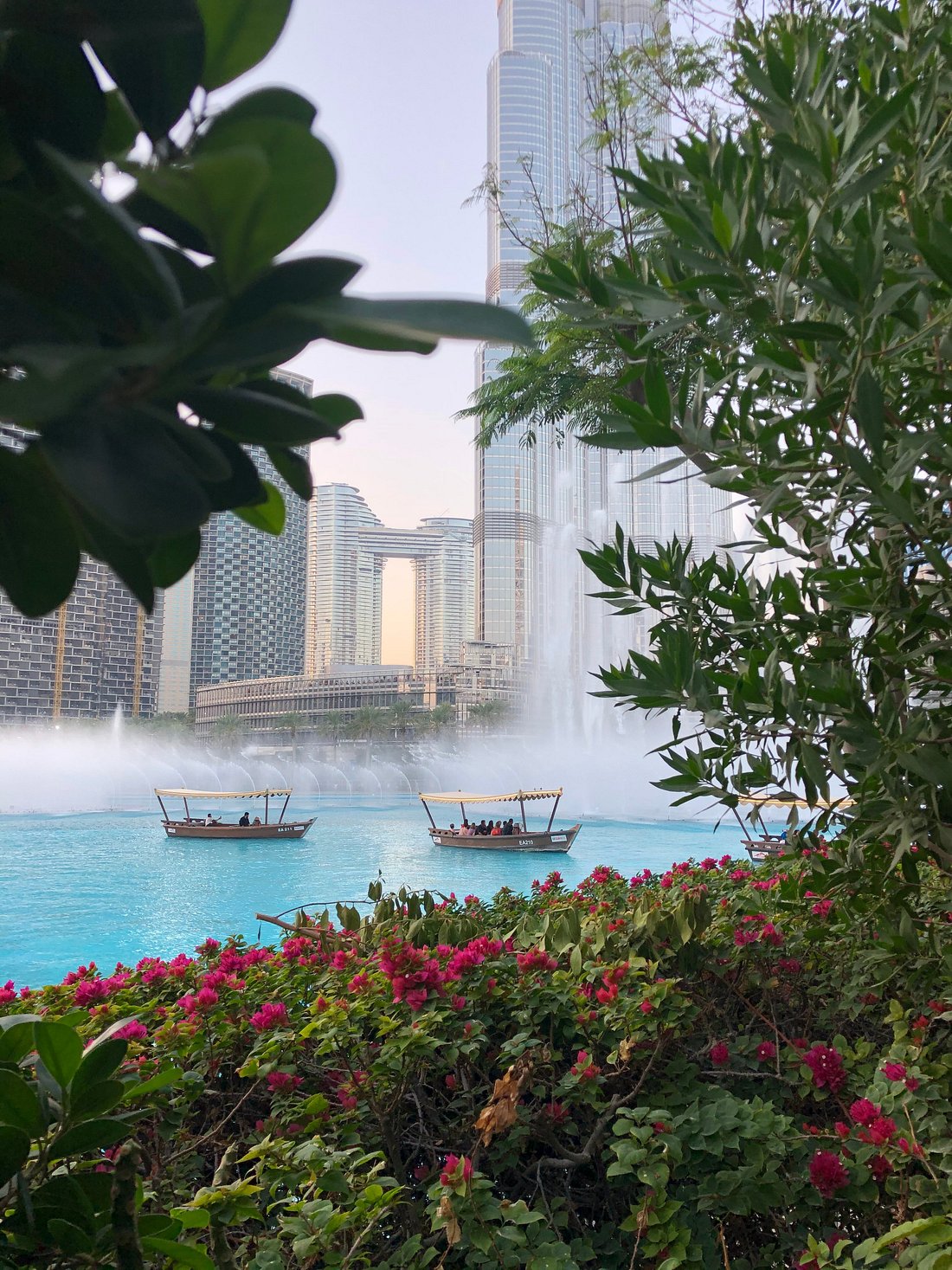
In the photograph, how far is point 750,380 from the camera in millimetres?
1143

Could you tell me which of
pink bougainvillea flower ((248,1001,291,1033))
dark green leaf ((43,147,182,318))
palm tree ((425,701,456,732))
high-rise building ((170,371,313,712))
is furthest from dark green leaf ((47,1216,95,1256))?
high-rise building ((170,371,313,712))

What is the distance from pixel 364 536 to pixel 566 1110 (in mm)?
42623

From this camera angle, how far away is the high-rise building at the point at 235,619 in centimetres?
3497

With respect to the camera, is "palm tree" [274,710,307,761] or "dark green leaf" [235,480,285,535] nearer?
"dark green leaf" [235,480,285,535]

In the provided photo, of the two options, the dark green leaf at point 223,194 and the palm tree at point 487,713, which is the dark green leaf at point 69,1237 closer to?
the dark green leaf at point 223,194

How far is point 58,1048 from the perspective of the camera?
15.9 inches

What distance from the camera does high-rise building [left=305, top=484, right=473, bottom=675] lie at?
41.1 metres

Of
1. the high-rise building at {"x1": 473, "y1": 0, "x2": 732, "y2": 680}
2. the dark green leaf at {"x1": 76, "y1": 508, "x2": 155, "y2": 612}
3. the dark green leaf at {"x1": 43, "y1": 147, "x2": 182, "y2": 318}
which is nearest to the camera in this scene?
the dark green leaf at {"x1": 43, "y1": 147, "x2": 182, "y2": 318}

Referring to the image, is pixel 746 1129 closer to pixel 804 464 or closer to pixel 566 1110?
pixel 566 1110

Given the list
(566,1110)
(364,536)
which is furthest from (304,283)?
(364,536)

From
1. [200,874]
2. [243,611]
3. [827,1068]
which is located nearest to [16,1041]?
[827,1068]

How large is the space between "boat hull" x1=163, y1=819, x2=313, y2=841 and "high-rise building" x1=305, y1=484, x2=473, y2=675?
22610 mm

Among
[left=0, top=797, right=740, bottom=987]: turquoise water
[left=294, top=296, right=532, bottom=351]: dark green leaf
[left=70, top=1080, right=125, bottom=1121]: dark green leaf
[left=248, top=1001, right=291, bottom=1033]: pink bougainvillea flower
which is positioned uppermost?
[left=294, top=296, right=532, bottom=351]: dark green leaf

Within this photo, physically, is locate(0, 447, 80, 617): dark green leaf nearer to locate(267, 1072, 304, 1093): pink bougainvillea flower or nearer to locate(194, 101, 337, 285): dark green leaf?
locate(194, 101, 337, 285): dark green leaf
